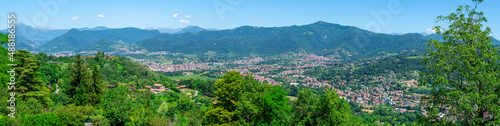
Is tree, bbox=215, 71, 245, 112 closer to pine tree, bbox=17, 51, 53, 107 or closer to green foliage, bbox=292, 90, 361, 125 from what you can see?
green foliage, bbox=292, 90, 361, 125

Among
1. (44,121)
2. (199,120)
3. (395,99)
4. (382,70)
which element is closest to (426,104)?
(199,120)

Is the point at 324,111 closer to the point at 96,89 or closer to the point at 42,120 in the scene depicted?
the point at 42,120

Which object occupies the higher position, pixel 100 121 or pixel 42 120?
pixel 42 120

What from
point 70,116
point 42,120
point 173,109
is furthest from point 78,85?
point 173,109

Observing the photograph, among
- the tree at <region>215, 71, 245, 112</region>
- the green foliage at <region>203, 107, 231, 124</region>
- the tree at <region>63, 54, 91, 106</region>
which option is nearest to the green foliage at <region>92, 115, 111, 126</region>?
the tree at <region>63, 54, 91, 106</region>

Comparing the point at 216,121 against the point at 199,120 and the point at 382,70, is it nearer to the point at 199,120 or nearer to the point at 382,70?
the point at 199,120

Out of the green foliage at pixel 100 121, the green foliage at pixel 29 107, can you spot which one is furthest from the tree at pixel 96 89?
the green foliage at pixel 100 121

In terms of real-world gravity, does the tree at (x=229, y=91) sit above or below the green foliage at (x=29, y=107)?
above

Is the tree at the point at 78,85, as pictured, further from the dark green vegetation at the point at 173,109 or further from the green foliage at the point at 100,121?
the green foliage at the point at 100,121
